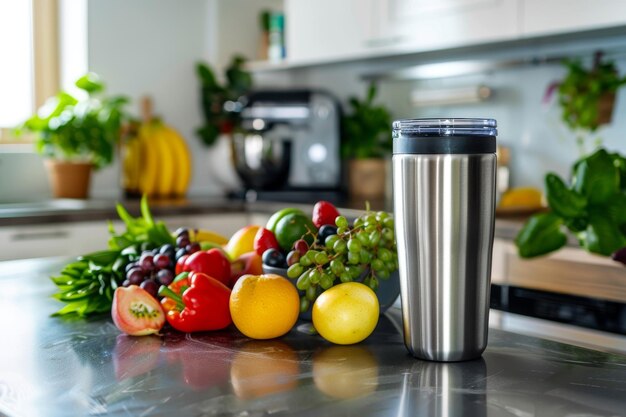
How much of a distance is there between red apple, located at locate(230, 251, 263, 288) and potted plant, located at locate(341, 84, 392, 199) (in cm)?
226

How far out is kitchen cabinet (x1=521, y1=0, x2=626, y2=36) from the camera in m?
2.36

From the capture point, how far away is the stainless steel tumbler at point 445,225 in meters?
0.89

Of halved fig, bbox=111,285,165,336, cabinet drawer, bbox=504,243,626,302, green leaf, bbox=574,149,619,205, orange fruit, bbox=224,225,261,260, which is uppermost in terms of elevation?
green leaf, bbox=574,149,619,205

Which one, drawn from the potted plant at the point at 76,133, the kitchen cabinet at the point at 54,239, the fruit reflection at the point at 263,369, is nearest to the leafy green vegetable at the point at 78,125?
the potted plant at the point at 76,133

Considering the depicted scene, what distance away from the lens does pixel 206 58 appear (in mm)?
3777

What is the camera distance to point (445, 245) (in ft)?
2.92

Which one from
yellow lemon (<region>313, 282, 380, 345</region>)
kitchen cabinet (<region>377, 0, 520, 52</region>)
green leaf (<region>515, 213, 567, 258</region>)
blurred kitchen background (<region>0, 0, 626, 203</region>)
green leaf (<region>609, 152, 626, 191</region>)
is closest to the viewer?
yellow lemon (<region>313, 282, 380, 345</region>)

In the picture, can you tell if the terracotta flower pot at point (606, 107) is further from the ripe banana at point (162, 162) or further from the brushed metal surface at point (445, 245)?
the brushed metal surface at point (445, 245)

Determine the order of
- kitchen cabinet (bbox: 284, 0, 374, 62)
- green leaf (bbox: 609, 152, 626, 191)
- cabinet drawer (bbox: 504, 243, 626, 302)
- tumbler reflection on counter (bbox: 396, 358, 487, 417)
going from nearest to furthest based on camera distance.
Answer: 1. tumbler reflection on counter (bbox: 396, 358, 487, 417)
2. green leaf (bbox: 609, 152, 626, 191)
3. cabinet drawer (bbox: 504, 243, 626, 302)
4. kitchen cabinet (bbox: 284, 0, 374, 62)

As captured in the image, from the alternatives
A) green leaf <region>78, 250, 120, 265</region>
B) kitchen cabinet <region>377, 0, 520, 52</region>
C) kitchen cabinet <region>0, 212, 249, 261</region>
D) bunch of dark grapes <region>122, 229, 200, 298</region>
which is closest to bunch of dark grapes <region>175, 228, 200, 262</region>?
bunch of dark grapes <region>122, 229, 200, 298</region>

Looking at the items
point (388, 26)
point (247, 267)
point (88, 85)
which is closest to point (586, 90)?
point (388, 26)

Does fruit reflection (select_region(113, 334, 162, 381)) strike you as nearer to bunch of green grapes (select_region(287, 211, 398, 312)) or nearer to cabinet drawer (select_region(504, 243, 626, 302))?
bunch of green grapes (select_region(287, 211, 398, 312))

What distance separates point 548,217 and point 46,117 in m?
2.10

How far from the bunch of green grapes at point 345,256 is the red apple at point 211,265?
124 millimetres
